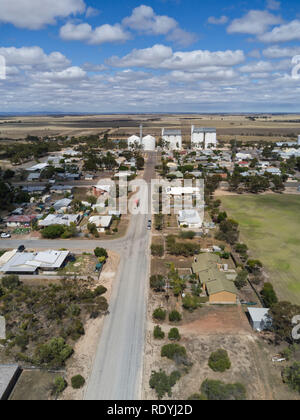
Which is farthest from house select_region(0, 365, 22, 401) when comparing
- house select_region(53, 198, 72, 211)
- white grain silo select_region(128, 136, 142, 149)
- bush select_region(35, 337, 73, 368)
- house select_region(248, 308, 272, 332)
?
white grain silo select_region(128, 136, 142, 149)

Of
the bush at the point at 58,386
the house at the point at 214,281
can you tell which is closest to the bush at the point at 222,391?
the bush at the point at 58,386

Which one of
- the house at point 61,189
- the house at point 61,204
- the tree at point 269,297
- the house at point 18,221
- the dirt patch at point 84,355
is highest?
the house at point 61,189

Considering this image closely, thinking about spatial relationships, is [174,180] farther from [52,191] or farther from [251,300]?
[251,300]

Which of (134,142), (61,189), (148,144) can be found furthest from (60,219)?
(148,144)

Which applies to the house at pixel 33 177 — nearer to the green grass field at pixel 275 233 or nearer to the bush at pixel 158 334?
the green grass field at pixel 275 233

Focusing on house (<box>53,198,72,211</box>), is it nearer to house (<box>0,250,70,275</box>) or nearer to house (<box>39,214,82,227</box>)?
house (<box>39,214,82,227</box>)
